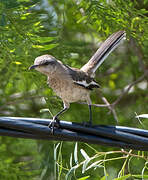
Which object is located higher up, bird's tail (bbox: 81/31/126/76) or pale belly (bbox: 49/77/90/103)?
bird's tail (bbox: 81/31/126/76)

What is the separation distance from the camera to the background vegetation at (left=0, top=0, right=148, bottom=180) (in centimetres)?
380

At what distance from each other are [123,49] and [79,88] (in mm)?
2570

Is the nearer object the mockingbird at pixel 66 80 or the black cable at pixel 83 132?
the black cable at pixel 83 132

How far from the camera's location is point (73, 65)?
495 cm

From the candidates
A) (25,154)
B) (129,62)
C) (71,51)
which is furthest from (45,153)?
(129,62)

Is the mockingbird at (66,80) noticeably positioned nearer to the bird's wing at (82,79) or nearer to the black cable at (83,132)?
the bird's wing at (82,79)

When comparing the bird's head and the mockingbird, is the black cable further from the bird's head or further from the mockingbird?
the bird's head

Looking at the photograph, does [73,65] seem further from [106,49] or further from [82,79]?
[82,79]

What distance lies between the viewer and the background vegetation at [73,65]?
3.80 m

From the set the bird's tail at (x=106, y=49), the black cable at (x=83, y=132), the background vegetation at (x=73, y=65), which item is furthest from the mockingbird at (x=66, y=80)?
the black cable at (x=83, y=132)

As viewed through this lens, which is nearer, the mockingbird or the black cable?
the black cable

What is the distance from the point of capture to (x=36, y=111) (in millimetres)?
5895

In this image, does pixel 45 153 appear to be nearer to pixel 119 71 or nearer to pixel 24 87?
pixel 24 87

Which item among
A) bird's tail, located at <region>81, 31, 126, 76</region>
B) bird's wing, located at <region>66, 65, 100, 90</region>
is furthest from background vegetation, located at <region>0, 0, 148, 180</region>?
bird's wing, located at <region>66, 65, 100, 90</region>
